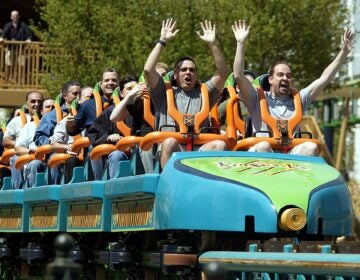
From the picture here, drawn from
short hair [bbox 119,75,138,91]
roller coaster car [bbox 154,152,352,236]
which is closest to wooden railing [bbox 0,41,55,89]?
short hair [bbox 119,75,138,91]

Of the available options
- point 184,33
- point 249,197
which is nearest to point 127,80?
point 249,197

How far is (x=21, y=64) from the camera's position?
3306cm

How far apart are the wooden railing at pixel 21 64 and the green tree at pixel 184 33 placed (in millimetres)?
4280

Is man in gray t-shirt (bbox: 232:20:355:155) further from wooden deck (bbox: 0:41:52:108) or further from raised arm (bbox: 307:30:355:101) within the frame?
wooden deck (bbox: 0:41:52:108)

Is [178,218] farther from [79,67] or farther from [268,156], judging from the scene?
[79,67]

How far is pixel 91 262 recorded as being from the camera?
46.0 feet

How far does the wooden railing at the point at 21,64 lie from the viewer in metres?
32.3

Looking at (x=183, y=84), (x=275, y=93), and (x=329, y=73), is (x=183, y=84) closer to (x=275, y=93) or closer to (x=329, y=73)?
(x=275, y=93)

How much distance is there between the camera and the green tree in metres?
25.5

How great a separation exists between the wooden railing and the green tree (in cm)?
428

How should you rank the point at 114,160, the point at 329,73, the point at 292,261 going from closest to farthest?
the point at 292,261 < the point at 329,73 < the point at 114,160

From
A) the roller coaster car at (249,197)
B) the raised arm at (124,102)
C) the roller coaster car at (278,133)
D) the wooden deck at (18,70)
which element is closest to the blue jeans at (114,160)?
the raised arm at (124,102)

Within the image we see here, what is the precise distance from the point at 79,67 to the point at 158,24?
173 cm

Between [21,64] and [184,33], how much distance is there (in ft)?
27.8
